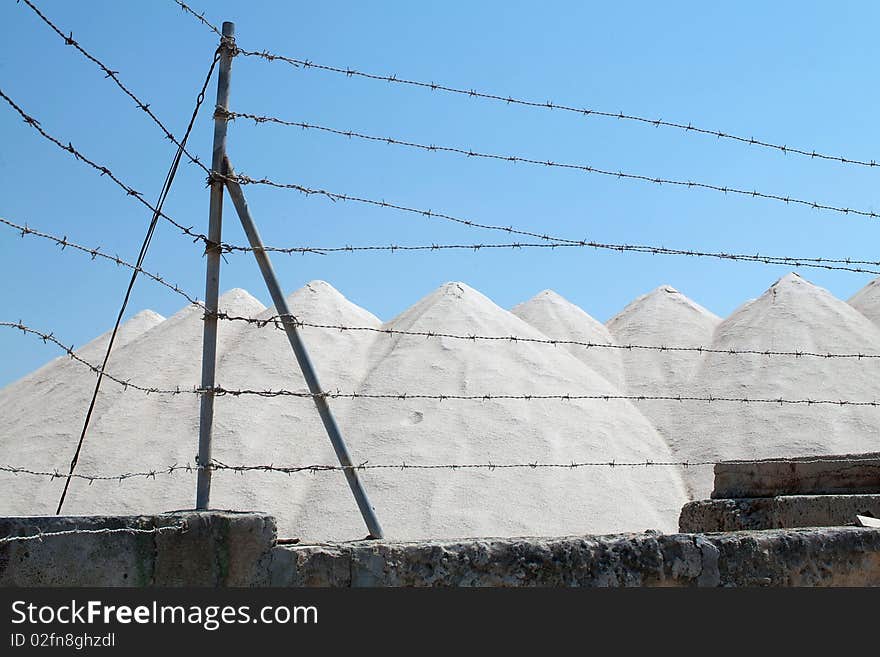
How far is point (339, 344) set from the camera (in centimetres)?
3161

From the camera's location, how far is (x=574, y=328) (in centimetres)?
3856

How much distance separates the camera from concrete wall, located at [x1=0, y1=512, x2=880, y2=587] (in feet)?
9.41

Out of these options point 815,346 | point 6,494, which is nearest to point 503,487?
point 6,494

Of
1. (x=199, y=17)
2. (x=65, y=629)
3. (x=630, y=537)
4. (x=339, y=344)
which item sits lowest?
(x=65, y=629)

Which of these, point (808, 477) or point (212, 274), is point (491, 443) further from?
point (212, 274)

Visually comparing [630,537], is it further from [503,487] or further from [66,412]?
[66,412]

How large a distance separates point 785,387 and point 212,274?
3042cm

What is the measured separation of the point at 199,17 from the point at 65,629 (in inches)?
83.0

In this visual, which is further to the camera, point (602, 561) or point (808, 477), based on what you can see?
point (808, 477)

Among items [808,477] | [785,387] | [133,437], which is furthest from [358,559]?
[785,387]

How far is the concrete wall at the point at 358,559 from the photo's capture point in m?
2.87

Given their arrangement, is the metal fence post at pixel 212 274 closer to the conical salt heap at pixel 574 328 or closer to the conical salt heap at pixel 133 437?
the conical salt heap at pixel 133 437

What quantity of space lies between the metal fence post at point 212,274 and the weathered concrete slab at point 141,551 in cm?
24

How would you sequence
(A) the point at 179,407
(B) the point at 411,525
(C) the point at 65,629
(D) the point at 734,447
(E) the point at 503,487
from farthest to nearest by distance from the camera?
(D) the point at 734,447
(A) the point at 179,407
(E) the point at 503,487
(B) the point at 411,525
(C) the point at 65,629
